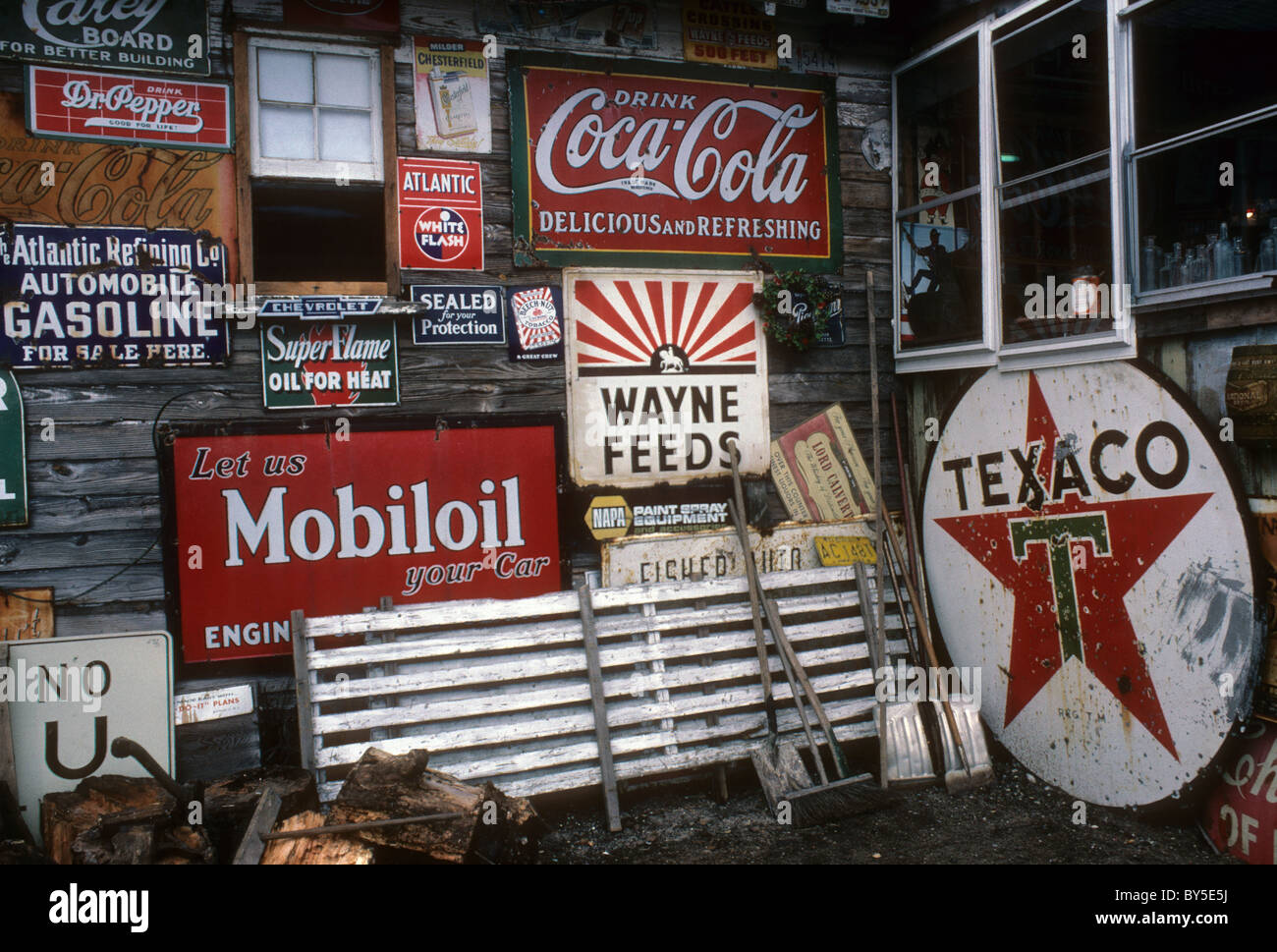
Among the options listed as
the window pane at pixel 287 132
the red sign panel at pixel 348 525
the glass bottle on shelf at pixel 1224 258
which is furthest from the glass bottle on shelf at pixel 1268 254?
the window pane at pixel 287 132

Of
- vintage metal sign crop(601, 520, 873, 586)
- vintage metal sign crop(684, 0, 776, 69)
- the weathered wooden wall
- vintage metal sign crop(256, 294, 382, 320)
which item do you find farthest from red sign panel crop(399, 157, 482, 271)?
vintage metal sign crop(601, 520, 873, 586)

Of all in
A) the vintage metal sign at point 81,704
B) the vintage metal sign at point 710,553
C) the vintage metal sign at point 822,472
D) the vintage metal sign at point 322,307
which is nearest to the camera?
the vintage metal sign at point 81,704

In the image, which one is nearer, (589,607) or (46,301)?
(46,301)

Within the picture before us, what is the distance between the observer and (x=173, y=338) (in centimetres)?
488

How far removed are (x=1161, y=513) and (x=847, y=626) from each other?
187 cm

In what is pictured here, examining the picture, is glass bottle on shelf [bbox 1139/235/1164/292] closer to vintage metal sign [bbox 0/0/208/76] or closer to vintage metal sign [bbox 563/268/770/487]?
vintage metal sign [bbox 563/268/770/487]

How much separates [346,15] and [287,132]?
2.40ft

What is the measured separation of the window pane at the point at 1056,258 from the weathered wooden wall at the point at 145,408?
7.99ft

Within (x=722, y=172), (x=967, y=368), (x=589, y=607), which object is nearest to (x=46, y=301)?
(x=589, y=607)

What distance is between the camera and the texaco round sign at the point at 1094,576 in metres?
4.34

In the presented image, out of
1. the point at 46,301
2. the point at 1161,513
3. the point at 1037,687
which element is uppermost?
the point at 46,301

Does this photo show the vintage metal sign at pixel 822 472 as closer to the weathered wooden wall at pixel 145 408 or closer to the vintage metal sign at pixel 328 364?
the weathered wooden wall at pixel 145 408

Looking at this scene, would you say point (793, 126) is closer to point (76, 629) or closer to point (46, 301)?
Answer: point (46, 301)

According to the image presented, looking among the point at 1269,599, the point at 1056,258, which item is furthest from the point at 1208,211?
Answer: the point at 1269,599
